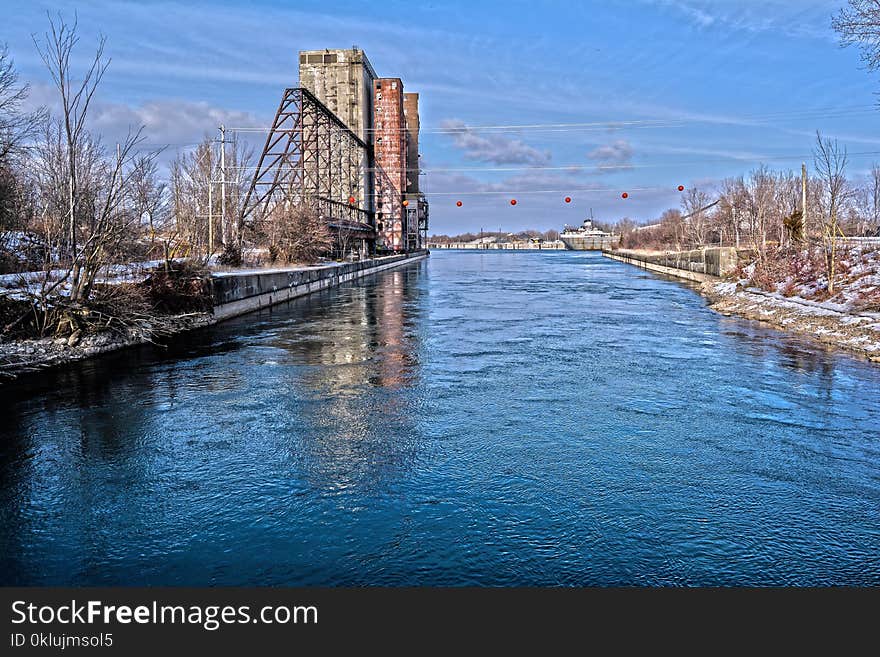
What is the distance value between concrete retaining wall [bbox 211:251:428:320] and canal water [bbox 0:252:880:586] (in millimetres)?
7575

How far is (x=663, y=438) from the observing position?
345 inches

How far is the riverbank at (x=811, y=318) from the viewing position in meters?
16.8

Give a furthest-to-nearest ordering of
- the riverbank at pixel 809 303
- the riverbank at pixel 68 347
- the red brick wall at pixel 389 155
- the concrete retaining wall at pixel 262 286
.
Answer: the red brick wall at pixel 389 155, the concrete retaining wall at pixel 262 286, the riverbank at pixel 809 303, the riverbank at pixel 68 347

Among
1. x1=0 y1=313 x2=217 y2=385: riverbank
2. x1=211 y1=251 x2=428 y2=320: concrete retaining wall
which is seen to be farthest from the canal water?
x1=211 y1=251 x2=428 y2=320: concrete retaining wall

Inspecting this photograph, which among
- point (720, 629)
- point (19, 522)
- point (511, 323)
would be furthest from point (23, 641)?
point (511, 323)

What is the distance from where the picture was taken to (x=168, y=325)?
60.6ft

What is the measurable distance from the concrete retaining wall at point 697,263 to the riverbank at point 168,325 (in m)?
24.6

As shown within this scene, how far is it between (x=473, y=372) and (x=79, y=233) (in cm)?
1484

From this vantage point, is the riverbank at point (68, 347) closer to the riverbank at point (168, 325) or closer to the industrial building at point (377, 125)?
the riverbank at point (168, 325)

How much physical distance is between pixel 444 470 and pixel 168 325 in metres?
13.4

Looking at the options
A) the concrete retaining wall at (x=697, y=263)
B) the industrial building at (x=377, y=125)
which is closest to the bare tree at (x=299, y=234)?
the industrial building at (x=377, y=125)

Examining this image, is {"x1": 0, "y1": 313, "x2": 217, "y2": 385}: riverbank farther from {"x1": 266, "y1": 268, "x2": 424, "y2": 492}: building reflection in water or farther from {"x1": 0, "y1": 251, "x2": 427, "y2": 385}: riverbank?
{"x1": 266, "y1": 268, "x2": 424, "y2": 492}: building reflection in water

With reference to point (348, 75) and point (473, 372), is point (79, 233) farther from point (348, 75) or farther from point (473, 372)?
point (348, 75)

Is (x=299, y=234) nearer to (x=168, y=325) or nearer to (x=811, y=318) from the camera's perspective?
(x=168, y=325)
